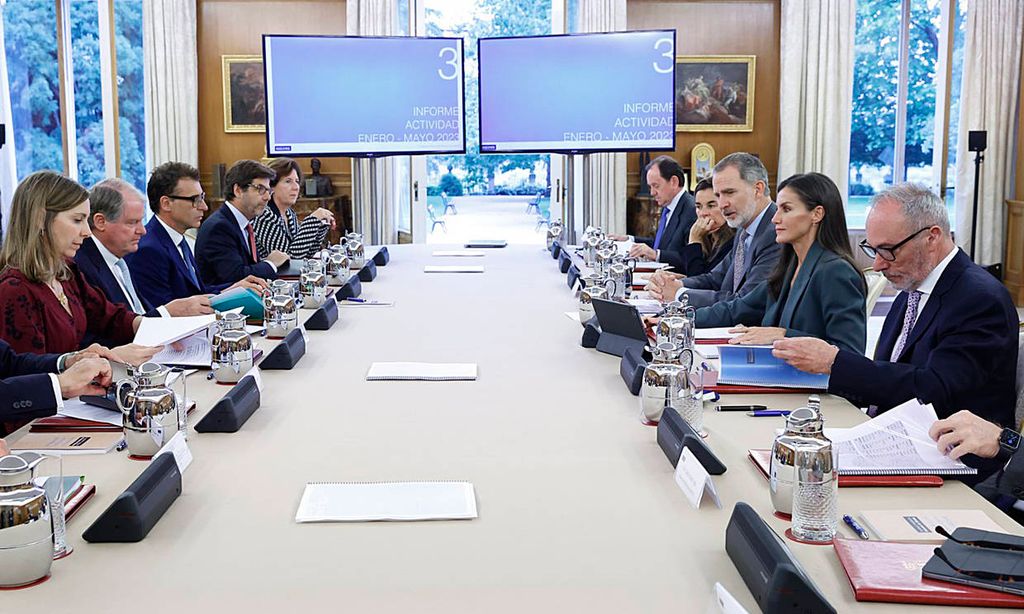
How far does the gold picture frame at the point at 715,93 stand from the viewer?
9875 mm

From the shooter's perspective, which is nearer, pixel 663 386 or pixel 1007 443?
pixel 1007 443

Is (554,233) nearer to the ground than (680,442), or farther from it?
farther from it

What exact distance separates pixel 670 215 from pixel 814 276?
11.5ft

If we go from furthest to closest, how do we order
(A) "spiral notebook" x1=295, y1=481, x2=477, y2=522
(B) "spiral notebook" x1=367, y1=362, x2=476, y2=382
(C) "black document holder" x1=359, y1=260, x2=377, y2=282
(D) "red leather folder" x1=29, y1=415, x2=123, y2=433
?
(C) "black document holder" x1=359, y1=260, x2=377, y2=282 → (B) "spiral notebook" x1=367, y1=362, x2=476, y2=382 → (D) "red leather folder" x1=29, y1=415, x2=123, y2=433 → (A) "spiral notebook" x1=295, y1=481, x2=477, y2=522

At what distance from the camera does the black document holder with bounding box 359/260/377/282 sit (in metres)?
5.38

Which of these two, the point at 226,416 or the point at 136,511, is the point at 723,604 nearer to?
the point at 136,511

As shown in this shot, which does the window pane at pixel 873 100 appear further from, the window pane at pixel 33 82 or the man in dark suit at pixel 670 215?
the window pane at pixel 33 82

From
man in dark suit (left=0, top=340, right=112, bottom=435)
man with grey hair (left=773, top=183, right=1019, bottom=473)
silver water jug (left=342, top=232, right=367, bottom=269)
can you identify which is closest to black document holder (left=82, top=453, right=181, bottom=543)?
man in dark suit (left=0, top=340, right=112, bottom=435)

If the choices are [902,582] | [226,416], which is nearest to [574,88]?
[226,416]

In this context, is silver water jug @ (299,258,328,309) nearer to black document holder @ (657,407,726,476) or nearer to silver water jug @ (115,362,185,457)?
silver water jug @ (115,362,185,457)

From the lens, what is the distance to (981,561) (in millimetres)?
1564

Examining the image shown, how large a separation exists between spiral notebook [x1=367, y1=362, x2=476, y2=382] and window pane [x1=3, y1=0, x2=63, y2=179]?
7974 mm

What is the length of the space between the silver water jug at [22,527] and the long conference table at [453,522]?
0.03 m

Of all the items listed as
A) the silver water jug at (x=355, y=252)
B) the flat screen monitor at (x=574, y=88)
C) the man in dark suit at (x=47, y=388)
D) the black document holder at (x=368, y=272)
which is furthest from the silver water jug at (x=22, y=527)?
the flat screen monitor at (x=574, y=88)
